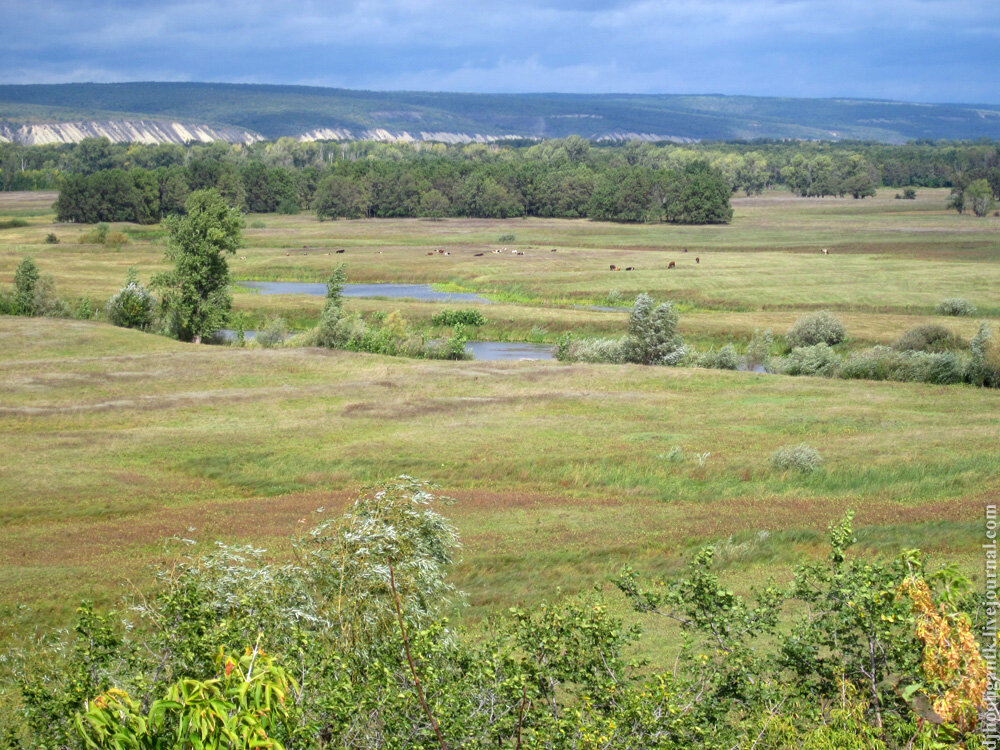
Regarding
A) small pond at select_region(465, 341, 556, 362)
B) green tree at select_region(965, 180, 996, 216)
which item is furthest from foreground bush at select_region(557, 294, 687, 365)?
green tree at select_region(965, 180, 996, 216)

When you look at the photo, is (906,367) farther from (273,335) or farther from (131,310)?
(131,310)

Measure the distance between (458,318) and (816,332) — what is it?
28.7 metres

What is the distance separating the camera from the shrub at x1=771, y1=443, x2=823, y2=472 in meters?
34.4

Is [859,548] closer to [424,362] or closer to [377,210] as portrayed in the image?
[424,362]

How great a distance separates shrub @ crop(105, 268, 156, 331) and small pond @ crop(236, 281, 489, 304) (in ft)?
73.0

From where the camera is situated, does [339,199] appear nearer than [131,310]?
No

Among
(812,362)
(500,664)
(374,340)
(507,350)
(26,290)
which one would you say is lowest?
(507,350)

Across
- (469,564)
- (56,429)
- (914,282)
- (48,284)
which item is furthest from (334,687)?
(914,282)

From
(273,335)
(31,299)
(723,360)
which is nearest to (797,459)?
(723,360)

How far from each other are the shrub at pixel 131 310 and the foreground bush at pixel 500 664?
64.7m

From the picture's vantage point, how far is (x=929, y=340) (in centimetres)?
6481

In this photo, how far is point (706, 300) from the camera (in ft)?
296

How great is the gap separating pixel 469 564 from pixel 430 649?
13006mm

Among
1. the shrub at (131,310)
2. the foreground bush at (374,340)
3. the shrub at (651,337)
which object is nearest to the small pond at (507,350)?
the foreground bush at (374,340)
